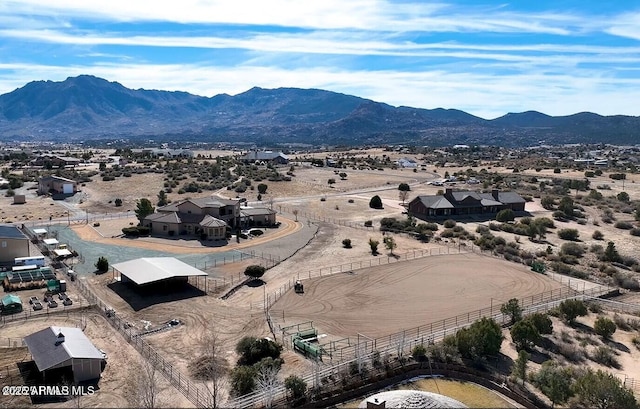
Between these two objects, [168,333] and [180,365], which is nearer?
[180,365]

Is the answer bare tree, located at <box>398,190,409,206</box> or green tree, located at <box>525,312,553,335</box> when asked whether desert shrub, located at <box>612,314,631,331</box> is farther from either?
bare tree, located at <box>398,190,409,206</box>

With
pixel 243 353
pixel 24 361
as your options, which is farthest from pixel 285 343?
pixel 24 361

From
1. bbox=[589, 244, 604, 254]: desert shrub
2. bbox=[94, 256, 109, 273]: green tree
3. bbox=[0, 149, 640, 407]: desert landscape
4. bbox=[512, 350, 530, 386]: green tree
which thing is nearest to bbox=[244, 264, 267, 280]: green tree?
bbox=[0, 149, 640, 407]: desert landscape

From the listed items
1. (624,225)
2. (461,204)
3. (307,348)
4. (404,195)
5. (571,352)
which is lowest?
(571,352)

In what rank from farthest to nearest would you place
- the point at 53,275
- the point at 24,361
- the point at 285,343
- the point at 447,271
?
the point at 447,271
the point at 53,275
the point at 285,343
the point at 24,361

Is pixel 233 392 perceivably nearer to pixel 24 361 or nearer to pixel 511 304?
pixel 24 361

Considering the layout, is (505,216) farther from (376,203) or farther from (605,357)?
(605,357)

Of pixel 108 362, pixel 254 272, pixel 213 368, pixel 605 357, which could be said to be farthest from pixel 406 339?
pixel 108 362
